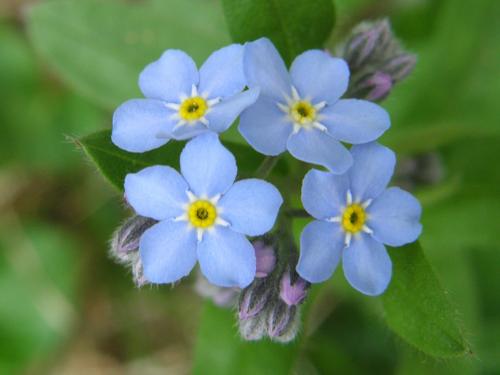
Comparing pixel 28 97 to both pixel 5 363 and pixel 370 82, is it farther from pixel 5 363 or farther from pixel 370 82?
pixel 370 82

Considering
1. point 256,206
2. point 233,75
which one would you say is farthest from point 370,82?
point 256,206

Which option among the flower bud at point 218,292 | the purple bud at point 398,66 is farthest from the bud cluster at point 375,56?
the flower bud at point 218,292

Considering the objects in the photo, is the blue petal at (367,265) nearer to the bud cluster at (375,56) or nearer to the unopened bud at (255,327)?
the unopened bud at (255,327)

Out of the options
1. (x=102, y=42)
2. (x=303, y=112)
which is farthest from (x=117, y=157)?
(x=102, y=42)

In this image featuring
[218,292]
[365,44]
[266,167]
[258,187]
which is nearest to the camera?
[258,187]

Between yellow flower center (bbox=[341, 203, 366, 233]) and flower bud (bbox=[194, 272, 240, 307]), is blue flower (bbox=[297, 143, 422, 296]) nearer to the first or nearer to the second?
yellow flower center (bbox=[341, 203, 366, 233])

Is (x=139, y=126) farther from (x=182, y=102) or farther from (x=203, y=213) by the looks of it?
(x=203, y=213)

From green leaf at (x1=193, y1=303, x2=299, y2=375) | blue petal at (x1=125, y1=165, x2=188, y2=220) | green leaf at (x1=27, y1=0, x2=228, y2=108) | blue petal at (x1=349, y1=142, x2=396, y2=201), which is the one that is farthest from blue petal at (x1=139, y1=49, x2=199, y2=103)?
green leaf at (x1=27, y1=0, x2=228, y2=108)
